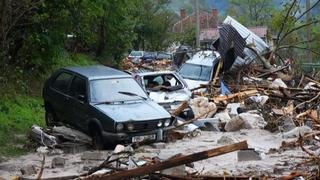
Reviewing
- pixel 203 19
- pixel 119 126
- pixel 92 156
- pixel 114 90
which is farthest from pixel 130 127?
pixel 203 19

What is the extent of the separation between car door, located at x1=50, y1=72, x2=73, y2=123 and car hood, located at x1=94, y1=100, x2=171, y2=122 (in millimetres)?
1451

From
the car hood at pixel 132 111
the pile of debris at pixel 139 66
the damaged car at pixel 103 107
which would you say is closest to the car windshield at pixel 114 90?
the damaged car at pixel 103 107

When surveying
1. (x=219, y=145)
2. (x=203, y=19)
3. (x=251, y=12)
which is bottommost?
(x=219, y=145)

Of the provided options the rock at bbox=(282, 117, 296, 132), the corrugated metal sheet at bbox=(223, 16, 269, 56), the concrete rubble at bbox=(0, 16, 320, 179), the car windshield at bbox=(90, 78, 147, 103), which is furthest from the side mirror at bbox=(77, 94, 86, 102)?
the corrugated metal sheet at bbox=(223, 16, 269, 56)

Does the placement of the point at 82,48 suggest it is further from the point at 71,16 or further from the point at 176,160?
the point at 176,160

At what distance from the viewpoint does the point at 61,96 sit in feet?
45.2

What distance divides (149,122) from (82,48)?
22.4m

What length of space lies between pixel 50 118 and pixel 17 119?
1.80m

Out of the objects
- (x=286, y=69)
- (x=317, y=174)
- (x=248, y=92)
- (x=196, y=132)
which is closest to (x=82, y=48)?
(x=286, y=69)

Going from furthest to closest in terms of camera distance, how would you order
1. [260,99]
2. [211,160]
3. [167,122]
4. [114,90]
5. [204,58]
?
[204,58]
[260,99]
[114,90]
[167,122]
[211,160]

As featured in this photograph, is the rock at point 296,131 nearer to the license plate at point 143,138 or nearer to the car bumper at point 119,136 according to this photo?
the license plate at point 143,138

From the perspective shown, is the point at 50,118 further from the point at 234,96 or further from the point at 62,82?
the point at 234,96

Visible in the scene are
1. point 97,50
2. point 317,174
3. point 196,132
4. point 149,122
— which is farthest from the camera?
point 97,50

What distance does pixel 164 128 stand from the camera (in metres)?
12.5
